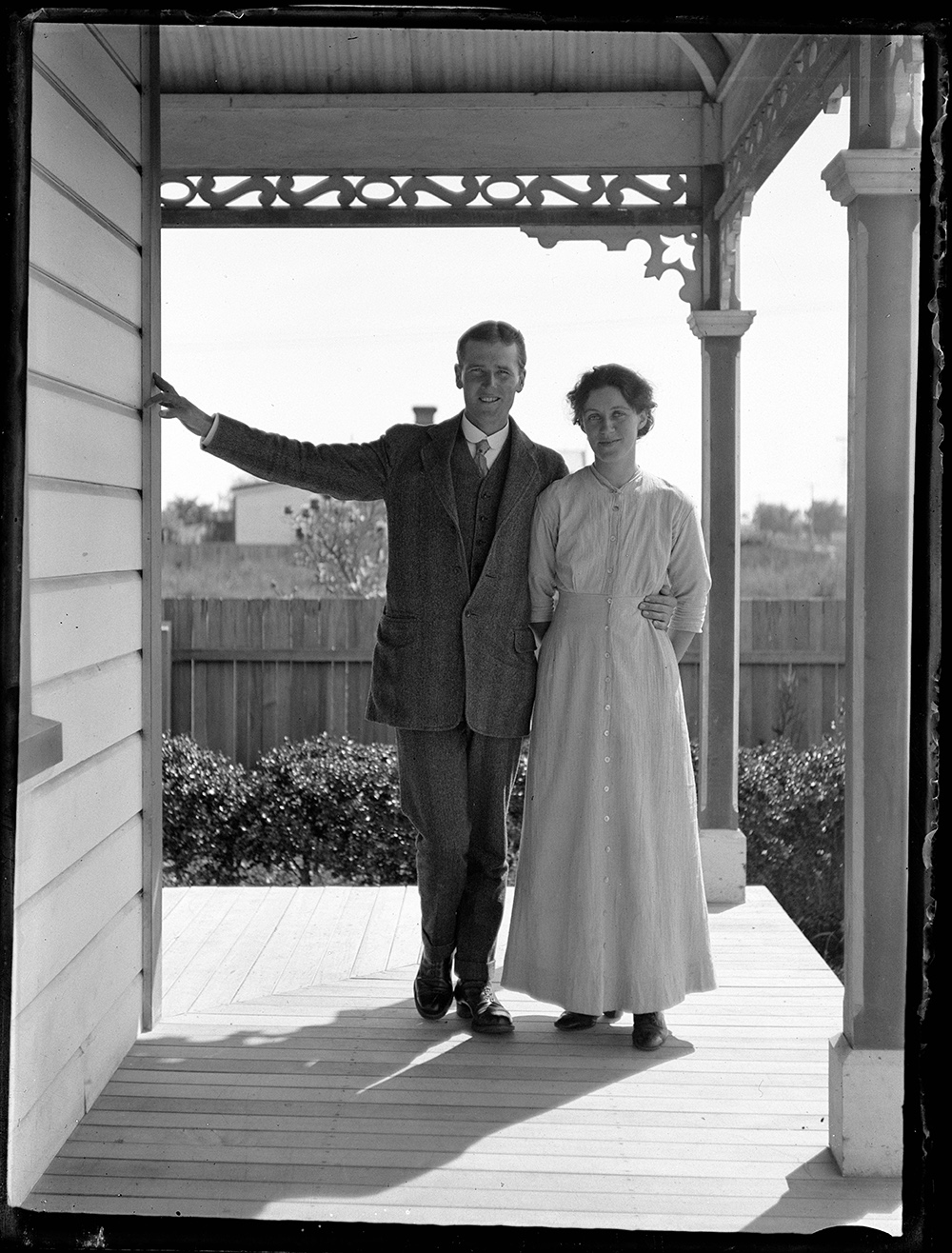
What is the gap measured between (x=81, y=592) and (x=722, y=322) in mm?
2937

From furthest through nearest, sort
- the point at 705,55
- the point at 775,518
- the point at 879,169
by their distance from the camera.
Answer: the point at 775,518 → the point at 705,55 → the point at 879,169

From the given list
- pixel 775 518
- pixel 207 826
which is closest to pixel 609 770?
pixel 207 826

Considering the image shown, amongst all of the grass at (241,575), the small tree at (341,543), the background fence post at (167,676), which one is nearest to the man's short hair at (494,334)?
the background fence post at (167,676)

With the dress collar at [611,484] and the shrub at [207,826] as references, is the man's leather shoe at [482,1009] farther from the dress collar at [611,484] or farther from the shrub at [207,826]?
the shrub at [207,826]

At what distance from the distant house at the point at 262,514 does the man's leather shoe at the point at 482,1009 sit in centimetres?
826

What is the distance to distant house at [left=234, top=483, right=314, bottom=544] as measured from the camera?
37.7ft

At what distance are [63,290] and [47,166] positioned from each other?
22 cm

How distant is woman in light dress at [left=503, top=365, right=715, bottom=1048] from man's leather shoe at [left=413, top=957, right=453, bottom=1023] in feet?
0.87

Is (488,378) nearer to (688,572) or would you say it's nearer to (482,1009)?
(688,572)

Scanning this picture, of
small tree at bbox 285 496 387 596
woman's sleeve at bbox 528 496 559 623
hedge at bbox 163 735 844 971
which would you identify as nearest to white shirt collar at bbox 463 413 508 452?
woman's sleeve at bbox 528 496 559 623

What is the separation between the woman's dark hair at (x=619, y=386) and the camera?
2973mm

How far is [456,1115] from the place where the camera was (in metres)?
2.65

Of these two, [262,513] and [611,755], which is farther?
[262,513]

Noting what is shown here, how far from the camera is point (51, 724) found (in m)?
2.10
